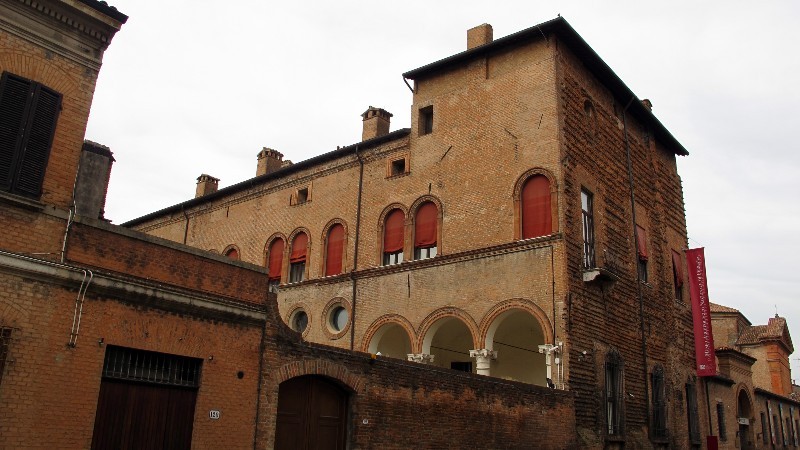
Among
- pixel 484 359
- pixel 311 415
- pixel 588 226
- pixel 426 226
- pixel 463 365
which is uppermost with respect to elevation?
pixel 426 226

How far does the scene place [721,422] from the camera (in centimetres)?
2655

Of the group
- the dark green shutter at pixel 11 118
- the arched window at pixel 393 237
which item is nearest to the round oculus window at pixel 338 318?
the arched window at pixel 393 237

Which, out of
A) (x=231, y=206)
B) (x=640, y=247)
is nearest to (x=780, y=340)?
(x=640, y=247)

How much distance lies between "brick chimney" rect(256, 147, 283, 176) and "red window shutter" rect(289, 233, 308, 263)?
574 centimetres

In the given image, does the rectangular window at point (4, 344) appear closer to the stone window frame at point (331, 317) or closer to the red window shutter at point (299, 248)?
the stone window frame at point (331, 317)

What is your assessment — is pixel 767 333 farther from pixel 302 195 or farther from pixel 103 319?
pixel 103 319

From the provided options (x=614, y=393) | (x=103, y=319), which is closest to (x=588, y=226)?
(x=614, y=393)

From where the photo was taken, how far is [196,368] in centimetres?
986

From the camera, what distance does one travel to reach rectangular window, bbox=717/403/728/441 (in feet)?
86.5

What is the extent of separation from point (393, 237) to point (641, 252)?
8572mm

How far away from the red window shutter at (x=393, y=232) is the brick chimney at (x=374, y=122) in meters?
4.34

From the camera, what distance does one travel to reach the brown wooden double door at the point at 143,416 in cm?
875

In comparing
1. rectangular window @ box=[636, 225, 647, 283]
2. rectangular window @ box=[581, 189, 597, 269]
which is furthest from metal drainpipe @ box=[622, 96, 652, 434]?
rectangular window @ box=[581, 189, 597, 269]

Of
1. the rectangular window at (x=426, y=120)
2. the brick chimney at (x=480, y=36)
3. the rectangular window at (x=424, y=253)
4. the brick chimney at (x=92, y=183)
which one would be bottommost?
the brick chimney at (x=92, y=183)
